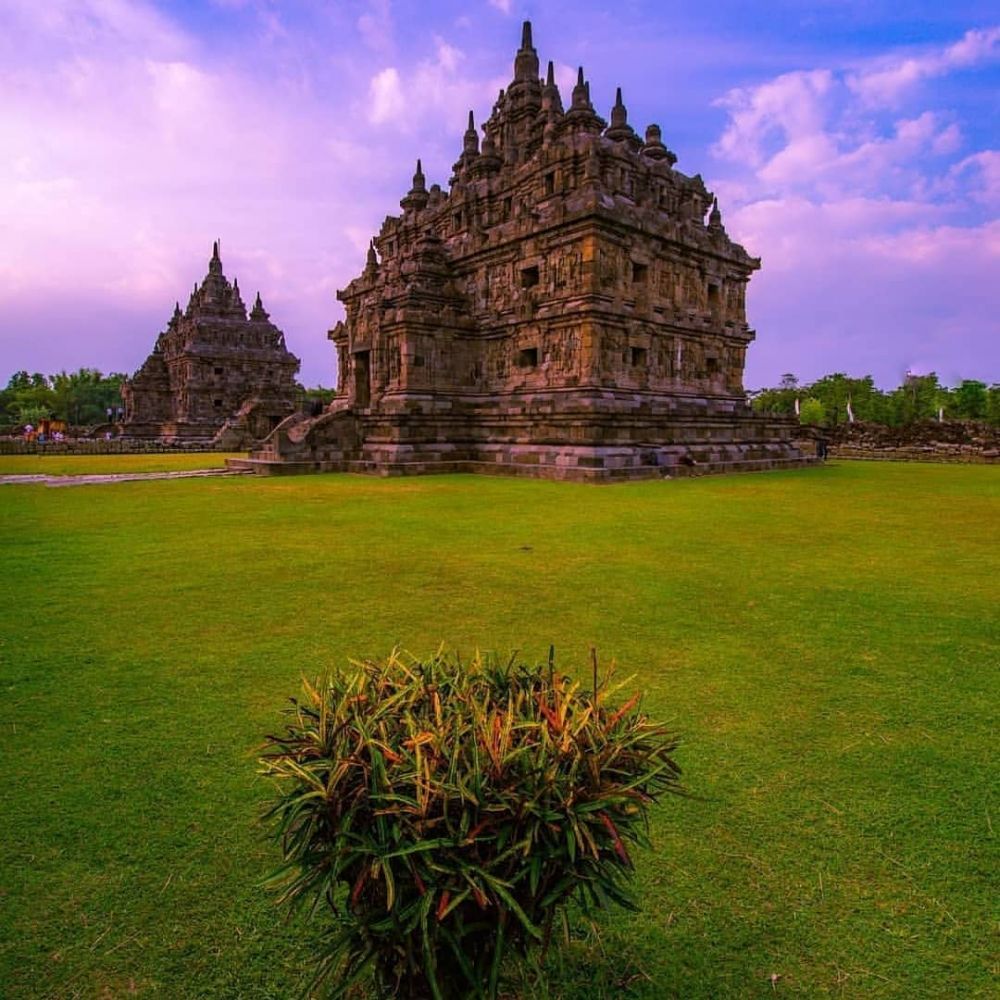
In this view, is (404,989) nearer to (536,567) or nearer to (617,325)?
(536,567)

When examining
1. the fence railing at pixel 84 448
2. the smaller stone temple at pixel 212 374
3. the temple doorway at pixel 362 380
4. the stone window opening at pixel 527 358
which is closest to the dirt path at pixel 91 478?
the temple doorway at pixel 362 380

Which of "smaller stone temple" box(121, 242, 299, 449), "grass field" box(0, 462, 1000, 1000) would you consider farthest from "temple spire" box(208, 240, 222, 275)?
"grass field" box(0, 462, 1000, 1000)

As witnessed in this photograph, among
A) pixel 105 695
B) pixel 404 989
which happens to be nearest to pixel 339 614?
pixel 105 695

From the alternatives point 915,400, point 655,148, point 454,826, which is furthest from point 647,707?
point 915,400

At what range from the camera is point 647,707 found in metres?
3.62

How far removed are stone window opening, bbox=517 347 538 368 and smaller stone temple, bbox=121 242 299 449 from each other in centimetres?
2356

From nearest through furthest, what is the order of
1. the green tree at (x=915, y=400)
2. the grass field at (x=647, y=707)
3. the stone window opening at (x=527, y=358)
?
1. the grass field at (x=647, y=707)
2. the stone window opening at (x=527, y=358)
3. the green tree at (x=915, y=400)

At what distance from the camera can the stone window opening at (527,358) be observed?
22594 mm

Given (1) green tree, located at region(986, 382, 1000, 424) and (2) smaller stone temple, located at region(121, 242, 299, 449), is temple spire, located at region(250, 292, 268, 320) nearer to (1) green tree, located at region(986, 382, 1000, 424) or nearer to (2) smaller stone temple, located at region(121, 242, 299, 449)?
(2) smaller stone temple, located at region(121, 242, 299, 449)

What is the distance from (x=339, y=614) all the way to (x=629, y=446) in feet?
48.8

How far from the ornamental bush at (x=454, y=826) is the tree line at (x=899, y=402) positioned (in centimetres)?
5555

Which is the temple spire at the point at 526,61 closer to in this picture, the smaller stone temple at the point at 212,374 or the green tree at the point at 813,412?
the smaller stone temple at the point at 212,374

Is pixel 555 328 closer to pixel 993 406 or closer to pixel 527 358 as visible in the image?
pixel 527 358

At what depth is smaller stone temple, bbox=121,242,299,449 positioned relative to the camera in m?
43.7
